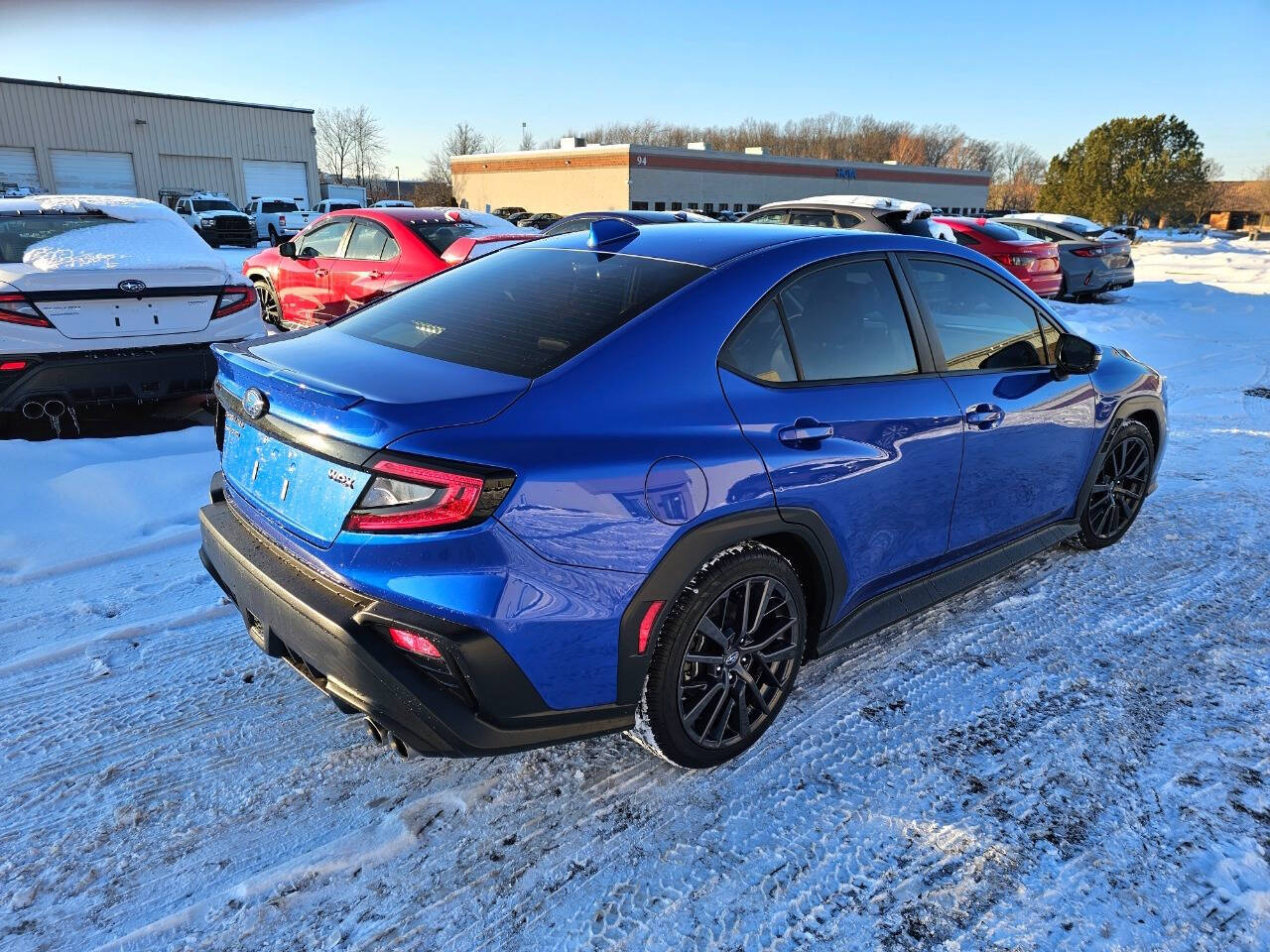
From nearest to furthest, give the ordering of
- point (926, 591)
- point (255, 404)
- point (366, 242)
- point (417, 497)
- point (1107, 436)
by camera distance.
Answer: point (417, 497) < point (255, 404) < point (926, 591) < point (1107, 436) < point (366, 242)

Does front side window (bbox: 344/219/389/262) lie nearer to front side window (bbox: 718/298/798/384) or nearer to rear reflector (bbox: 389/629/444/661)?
front side window (bbox: 718/298/798/384)

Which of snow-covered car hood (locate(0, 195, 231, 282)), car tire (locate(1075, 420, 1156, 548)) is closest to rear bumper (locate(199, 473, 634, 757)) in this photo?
car tire (locate(1075, 420, 1156, 548))

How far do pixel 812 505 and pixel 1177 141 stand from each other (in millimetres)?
61461

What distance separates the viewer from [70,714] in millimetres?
2832

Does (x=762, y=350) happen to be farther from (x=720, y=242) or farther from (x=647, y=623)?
(x=647, y=623)

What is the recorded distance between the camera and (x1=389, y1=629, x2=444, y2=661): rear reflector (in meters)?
2.02

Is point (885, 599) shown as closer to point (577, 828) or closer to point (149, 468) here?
point (577, 828)

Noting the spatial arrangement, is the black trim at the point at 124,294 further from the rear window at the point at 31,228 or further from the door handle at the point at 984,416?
the door handle at the point at 984,416

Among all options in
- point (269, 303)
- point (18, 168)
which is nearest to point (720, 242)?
point (269, 303)

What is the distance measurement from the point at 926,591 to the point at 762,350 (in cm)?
129

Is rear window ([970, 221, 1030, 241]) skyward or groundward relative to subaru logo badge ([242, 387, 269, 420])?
skyward

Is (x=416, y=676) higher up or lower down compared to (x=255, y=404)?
lower down

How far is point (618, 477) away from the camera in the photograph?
2.12 meters

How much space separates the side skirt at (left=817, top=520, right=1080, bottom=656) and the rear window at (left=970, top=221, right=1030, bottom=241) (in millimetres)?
10786
